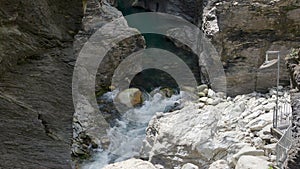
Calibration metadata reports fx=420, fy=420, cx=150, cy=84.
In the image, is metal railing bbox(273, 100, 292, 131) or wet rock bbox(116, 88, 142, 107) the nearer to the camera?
metal railing bbox(273, 100, 292, 131)

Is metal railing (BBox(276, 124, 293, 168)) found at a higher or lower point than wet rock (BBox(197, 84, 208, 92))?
lower

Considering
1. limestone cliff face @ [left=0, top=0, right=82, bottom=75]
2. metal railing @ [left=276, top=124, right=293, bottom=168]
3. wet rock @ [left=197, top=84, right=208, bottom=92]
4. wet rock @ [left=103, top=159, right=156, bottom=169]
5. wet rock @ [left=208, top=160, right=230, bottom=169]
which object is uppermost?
limestone cliff face @ [left=0, top=0, right=82, bottom=75]

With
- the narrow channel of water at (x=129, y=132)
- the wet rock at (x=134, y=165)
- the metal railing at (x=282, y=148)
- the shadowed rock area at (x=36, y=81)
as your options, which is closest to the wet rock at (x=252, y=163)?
the metal railing at (x=282, y=148)

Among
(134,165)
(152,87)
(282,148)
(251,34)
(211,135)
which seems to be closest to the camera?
(282,148)

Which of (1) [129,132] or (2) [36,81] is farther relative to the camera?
(1) [129,132]

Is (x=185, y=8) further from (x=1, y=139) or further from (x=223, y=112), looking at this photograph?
(x=1, y=139)

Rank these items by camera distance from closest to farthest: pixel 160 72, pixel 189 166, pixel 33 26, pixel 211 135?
1. pixel 33 26
2. pixel 189 166
3. pixel 211 135
4. pixel 160 72

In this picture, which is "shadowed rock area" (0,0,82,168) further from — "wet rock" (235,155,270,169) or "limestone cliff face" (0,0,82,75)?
"wet rock" (235,155,270,169)

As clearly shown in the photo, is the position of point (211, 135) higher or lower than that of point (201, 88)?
lower

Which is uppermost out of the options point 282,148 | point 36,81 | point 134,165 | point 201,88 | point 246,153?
point 36,81

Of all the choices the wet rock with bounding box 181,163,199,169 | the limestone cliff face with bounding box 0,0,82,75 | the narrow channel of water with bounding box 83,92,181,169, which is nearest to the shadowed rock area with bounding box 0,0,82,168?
the limestone cliff face with bounding box 0,0,82,75

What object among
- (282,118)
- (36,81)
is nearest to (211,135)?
(282,118)

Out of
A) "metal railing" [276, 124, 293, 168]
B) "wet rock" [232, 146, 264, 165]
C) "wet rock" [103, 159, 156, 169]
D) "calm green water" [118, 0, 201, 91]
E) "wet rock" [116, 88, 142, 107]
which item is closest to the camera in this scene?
"metal railing" [276, 124, 293, 168]

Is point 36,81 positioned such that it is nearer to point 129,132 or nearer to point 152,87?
point 129,132
